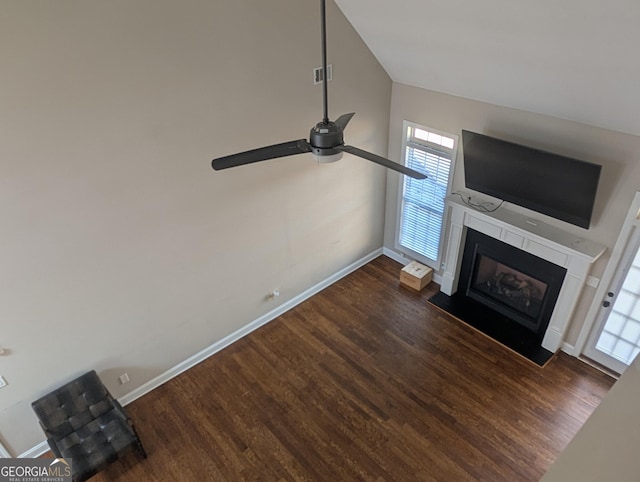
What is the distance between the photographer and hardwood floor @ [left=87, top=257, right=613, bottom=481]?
415cm

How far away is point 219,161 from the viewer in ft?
9.05

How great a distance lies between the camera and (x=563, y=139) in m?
4.39

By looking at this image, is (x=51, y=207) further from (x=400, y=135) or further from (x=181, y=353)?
(x=400, y=135)

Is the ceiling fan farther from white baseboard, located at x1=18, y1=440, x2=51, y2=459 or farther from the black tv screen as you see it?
white baseboard, located at x1=18, y1=440, x2=51, y2=459

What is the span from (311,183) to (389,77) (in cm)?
172

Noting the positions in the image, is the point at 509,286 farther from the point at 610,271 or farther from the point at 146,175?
the point at 146,175

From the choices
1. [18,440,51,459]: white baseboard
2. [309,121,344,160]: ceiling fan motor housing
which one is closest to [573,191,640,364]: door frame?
[309,121,344,160]: ceiling fan motor housing

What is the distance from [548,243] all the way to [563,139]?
1.11m

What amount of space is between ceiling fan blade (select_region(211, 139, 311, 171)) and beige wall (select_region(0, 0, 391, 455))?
1398mm

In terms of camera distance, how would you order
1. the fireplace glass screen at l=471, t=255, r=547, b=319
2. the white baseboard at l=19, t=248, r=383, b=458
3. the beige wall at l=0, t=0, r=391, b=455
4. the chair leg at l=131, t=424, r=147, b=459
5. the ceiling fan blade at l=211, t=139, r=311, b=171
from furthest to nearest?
the fireplace glass screen at l=471, t=255, r=547, b=319 → the white baseboard at l=19, t=248, r=383, b=458 → the chair leg at l=131, t=424, r=147, b=459 → the beige wall at l=0, t=0, r=391, b=455 → the ceiling fan blade at l=211, t=139, r=311, b=171

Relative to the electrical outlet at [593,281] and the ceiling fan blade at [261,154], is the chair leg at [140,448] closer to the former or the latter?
the ceiling fan blade at [261,154]

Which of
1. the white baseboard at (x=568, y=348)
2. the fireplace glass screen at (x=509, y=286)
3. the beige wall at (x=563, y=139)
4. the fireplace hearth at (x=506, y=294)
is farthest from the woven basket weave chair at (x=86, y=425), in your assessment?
the white baseboard at (x=568, y=348)

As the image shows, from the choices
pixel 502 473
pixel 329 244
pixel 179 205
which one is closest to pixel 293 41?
pixel 179 205

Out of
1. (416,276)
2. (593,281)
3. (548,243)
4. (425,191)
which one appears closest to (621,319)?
(593,281)
